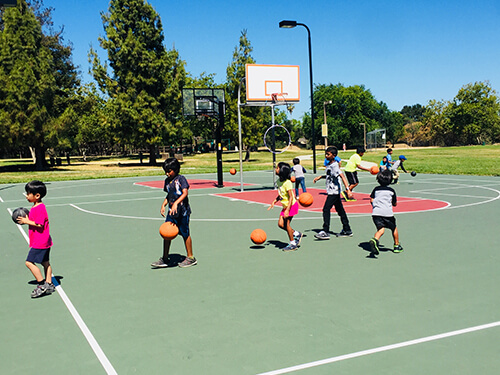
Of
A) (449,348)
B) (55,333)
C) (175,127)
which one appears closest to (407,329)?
(449,348)

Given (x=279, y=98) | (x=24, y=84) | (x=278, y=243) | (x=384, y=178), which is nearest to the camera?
(x=384, y=178)

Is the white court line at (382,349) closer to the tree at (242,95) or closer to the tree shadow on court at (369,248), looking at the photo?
the tree shadow on court at (369,248)

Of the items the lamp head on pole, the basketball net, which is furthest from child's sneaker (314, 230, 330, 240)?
the lamp head on pole

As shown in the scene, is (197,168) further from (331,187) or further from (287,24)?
(331,187)

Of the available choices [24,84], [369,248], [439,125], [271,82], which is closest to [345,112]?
[439,125]

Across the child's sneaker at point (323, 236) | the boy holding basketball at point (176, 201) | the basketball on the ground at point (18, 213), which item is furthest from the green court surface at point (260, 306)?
the basketball on the ground at point (18, 213)

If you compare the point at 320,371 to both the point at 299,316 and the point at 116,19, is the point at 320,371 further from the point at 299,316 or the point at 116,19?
the point at 116,19

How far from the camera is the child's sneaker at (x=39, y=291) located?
6597mm

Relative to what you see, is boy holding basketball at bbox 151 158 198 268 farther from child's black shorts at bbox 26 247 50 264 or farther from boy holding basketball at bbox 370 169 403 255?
boy holding basketball at bbox 370 169 403 255

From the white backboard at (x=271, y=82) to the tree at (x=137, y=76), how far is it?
28.7 meters

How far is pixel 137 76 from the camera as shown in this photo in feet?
165

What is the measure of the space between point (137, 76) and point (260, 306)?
47726mm

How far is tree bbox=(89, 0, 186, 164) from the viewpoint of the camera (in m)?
49.2

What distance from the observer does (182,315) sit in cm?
570
